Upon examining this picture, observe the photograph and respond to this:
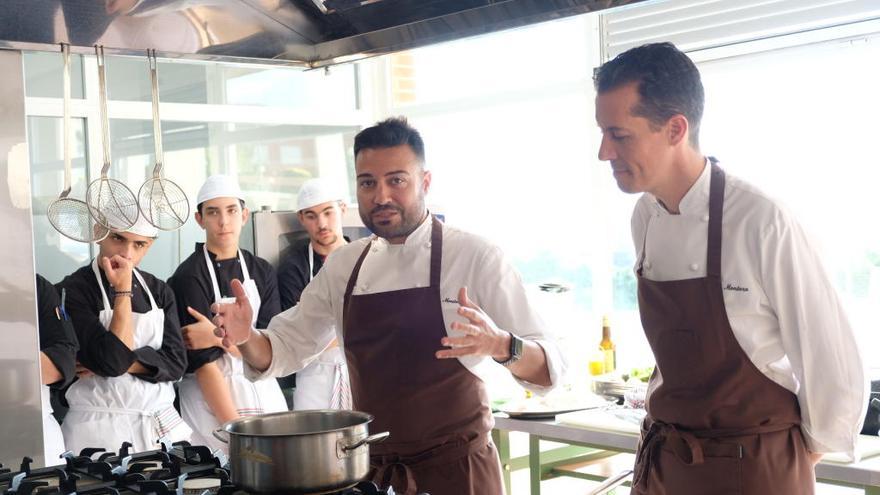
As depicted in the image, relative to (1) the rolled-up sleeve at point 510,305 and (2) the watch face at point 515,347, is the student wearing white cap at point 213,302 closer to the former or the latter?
(1) the rolled-up sleeve at point 510,305

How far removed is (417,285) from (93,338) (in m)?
1.63

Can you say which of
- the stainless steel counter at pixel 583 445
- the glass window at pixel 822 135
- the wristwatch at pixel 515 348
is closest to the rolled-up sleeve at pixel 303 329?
the wristwatch at pixel 515 348

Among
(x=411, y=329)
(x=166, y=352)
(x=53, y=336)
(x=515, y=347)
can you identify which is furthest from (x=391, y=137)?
(x=166, y=352)

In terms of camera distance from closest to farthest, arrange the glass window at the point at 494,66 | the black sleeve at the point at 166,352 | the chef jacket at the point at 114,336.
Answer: the chef jacket at the point at 114,336 → the black sleeve at the point at 166,352 → the glass window at the point at 494,66

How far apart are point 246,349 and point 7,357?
25.5 inches

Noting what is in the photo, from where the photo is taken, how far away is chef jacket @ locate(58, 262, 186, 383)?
3.53m

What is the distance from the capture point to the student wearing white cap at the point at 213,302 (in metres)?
4.07

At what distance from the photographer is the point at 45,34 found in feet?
7.28

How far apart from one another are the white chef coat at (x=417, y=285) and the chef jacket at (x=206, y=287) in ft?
4.73

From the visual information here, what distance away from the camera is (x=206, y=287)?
4.27 metres

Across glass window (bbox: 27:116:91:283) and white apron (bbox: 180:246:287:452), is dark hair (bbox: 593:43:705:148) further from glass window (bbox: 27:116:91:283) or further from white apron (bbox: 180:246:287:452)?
glass window (bbox: 27:116:91:283)

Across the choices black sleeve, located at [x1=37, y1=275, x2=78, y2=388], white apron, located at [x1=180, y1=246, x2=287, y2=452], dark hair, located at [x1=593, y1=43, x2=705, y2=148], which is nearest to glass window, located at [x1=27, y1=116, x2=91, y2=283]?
white apron, located at [x1=180, y1=246, x2=287, y2=452]

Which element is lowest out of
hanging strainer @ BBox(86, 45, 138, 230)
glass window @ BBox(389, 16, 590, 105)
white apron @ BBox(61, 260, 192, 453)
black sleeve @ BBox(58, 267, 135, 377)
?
white apron @ BBox(61, 260, 192, 453)

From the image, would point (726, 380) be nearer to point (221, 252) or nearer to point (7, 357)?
point (7, 357)
